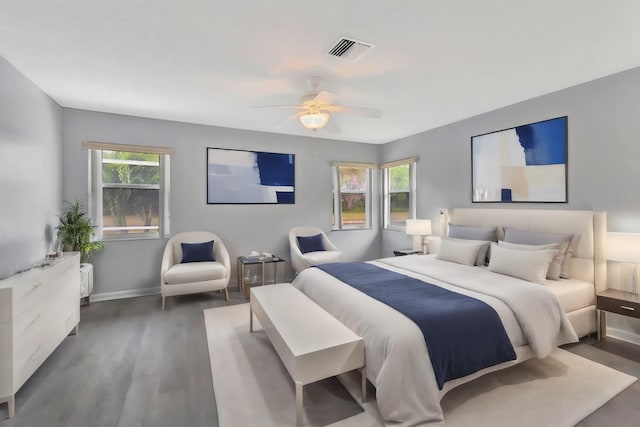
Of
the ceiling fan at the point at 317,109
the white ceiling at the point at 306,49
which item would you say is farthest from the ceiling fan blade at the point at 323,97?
the white ceiling at the point at 306,49

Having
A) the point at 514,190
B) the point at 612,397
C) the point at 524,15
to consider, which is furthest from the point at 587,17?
the point at 612,397

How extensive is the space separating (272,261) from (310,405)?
9.15 feet

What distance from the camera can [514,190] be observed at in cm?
392

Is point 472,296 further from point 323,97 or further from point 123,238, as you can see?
point 123,238

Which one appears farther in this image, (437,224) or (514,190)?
(437,224)

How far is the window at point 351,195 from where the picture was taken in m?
6.04

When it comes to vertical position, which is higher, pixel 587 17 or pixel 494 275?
pixel 587 17

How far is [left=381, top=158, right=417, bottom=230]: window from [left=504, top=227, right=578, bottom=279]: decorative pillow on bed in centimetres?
225

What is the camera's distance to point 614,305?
9.08 ft

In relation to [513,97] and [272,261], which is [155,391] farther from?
[513,97]

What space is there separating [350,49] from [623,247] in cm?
304

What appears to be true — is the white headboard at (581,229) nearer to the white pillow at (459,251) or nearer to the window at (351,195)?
the white pillow at (459,251)

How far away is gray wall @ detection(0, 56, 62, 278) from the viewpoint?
2.65 meters

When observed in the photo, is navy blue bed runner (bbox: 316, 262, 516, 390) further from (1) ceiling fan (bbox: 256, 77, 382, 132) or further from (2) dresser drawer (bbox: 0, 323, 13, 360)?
(2) dresser drawer (bbox: 0, 323, 13, 360)
